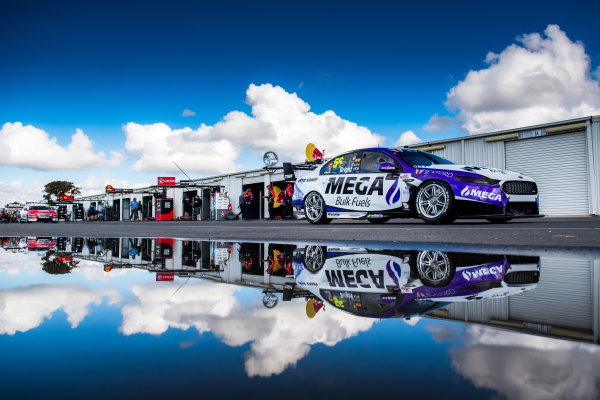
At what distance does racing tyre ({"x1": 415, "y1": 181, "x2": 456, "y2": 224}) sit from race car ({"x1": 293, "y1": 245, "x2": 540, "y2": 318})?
4.53m

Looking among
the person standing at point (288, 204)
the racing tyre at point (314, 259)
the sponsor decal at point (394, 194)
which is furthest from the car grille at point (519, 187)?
the person standing at point (288, 204)

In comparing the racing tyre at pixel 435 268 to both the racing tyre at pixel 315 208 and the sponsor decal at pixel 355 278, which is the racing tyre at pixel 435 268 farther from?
the racing tyre at pixel 315 208

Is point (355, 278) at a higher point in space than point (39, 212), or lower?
lower

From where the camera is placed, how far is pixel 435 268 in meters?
2.39

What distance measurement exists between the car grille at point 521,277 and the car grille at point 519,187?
18.2ft

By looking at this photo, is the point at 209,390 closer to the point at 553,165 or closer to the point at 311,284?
the point at 311,284

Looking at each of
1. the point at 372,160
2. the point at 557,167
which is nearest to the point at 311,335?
the point at 372,160

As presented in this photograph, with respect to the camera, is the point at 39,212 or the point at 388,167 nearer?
the point at 388,167

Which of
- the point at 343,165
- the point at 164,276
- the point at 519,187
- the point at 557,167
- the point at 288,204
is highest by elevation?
the point at 557,167

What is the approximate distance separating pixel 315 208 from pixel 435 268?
25.1 feet

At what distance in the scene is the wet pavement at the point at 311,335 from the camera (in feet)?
2.70

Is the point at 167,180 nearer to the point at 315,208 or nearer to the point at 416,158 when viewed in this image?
the point at 315,208

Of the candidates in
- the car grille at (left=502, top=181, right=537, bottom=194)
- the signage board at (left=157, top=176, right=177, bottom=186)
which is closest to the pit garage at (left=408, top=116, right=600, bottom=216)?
the car grille at (left=502, top=181, right=537, bottom=194)

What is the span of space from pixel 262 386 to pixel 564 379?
0.58m
